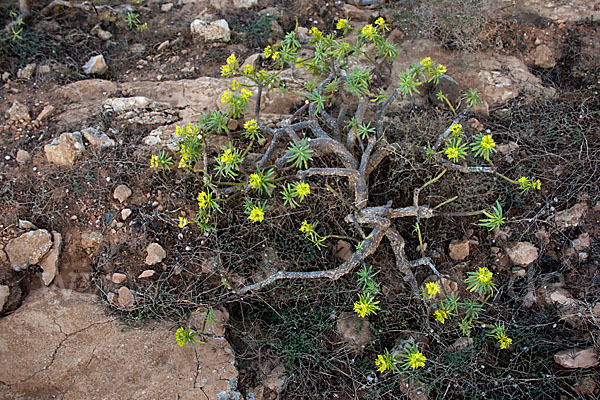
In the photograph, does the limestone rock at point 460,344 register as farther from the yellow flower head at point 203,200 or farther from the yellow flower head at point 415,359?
the yellow flower head at point 203,200

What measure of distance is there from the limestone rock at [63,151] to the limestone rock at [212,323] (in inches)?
56.9

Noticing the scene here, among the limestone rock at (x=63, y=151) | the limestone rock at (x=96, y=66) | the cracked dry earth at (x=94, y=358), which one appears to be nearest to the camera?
the cracked dry earth at (x=94, y=358)

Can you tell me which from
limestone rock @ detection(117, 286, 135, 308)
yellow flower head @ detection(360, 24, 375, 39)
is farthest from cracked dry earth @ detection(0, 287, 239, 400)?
yellow flower head @ detection(360, 24, 375, 39)

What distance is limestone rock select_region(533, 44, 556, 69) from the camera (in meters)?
3.62

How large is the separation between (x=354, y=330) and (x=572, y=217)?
5.52 ft

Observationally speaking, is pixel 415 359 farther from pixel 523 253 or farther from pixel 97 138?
pixel 97 138

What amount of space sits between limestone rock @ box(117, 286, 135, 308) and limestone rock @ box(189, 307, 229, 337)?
40cm

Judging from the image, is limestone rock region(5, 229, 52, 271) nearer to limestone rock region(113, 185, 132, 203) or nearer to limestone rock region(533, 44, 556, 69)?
limestone rock region(113, 185, 132, 203)

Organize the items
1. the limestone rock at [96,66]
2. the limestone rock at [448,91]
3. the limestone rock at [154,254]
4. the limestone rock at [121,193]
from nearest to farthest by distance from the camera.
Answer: the limestone rock at [154,254] → the limestone rock at [121,193] → the limestone rock at [448,91] → the limestone rock at [96,66]

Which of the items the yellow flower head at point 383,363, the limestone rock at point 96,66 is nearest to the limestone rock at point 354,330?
the yellow flower head at point 383,363

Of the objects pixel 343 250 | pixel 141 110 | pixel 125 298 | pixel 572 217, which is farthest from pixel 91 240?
pixel 572 217

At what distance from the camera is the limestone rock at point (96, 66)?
150 inches

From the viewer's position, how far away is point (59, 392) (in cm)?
244

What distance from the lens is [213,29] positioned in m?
3.96
